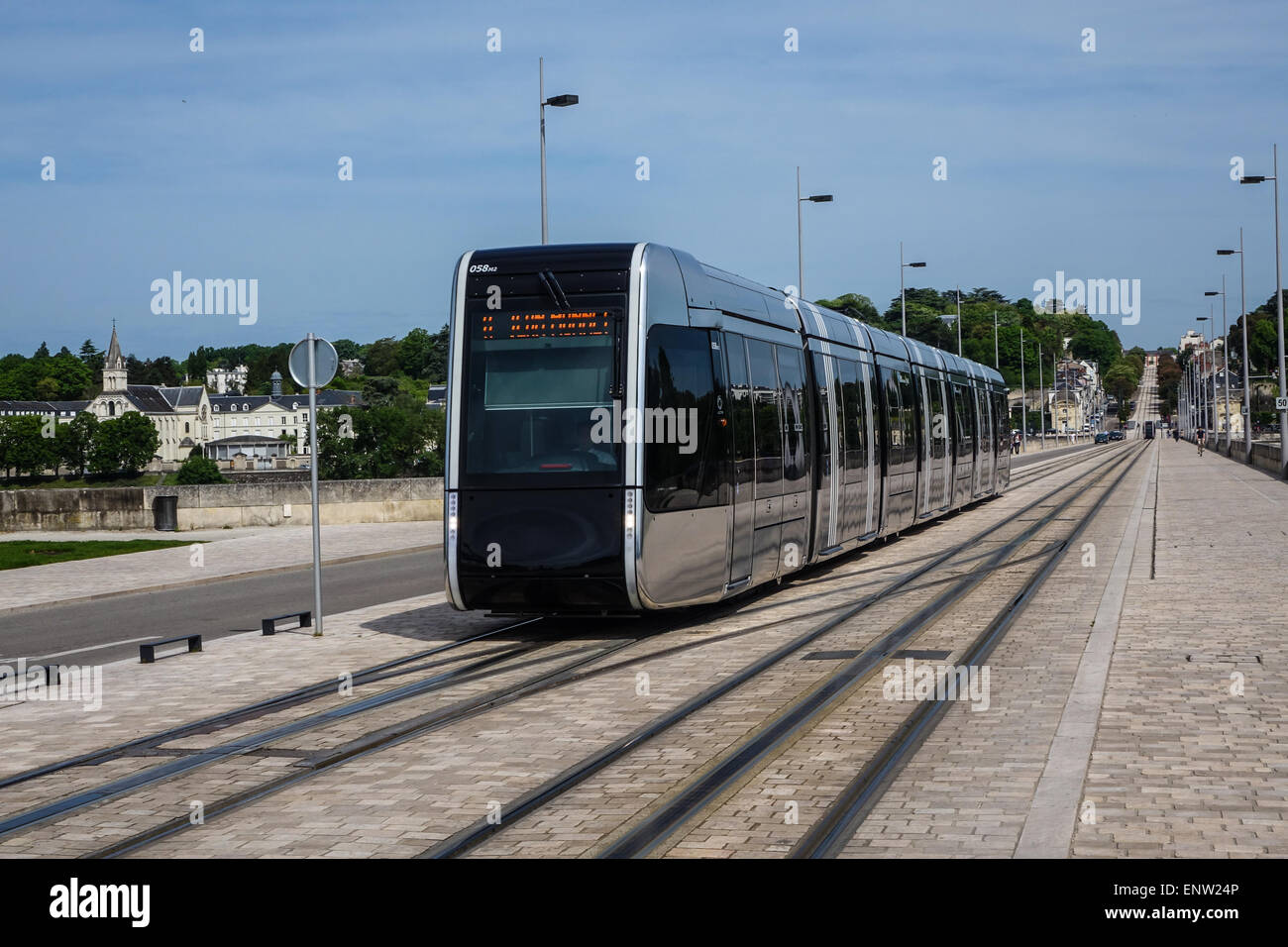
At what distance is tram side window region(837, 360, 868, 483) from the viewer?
18859mm

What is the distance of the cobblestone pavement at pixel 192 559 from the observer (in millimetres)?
20781

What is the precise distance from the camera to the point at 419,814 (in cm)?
665

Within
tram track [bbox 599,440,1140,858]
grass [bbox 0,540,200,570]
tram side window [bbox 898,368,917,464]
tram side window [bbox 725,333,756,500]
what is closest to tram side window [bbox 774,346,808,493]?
tram side window [bbox 725,333,756,500]

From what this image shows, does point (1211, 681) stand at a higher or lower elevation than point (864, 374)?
lower

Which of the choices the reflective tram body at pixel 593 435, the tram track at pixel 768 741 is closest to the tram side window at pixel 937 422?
the tram track at pixel 768 741

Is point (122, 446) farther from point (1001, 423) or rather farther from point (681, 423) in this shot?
point (681, 423)

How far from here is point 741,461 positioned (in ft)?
45.1

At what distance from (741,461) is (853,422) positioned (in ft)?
19.2

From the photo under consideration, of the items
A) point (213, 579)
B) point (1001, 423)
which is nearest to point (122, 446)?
point (1001, 423)

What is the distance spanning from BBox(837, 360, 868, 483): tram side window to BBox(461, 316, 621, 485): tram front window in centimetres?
721

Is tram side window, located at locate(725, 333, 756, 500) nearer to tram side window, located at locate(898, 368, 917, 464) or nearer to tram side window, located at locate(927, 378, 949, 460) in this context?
tram side window, located at locate(898, 368, 917, 464)
